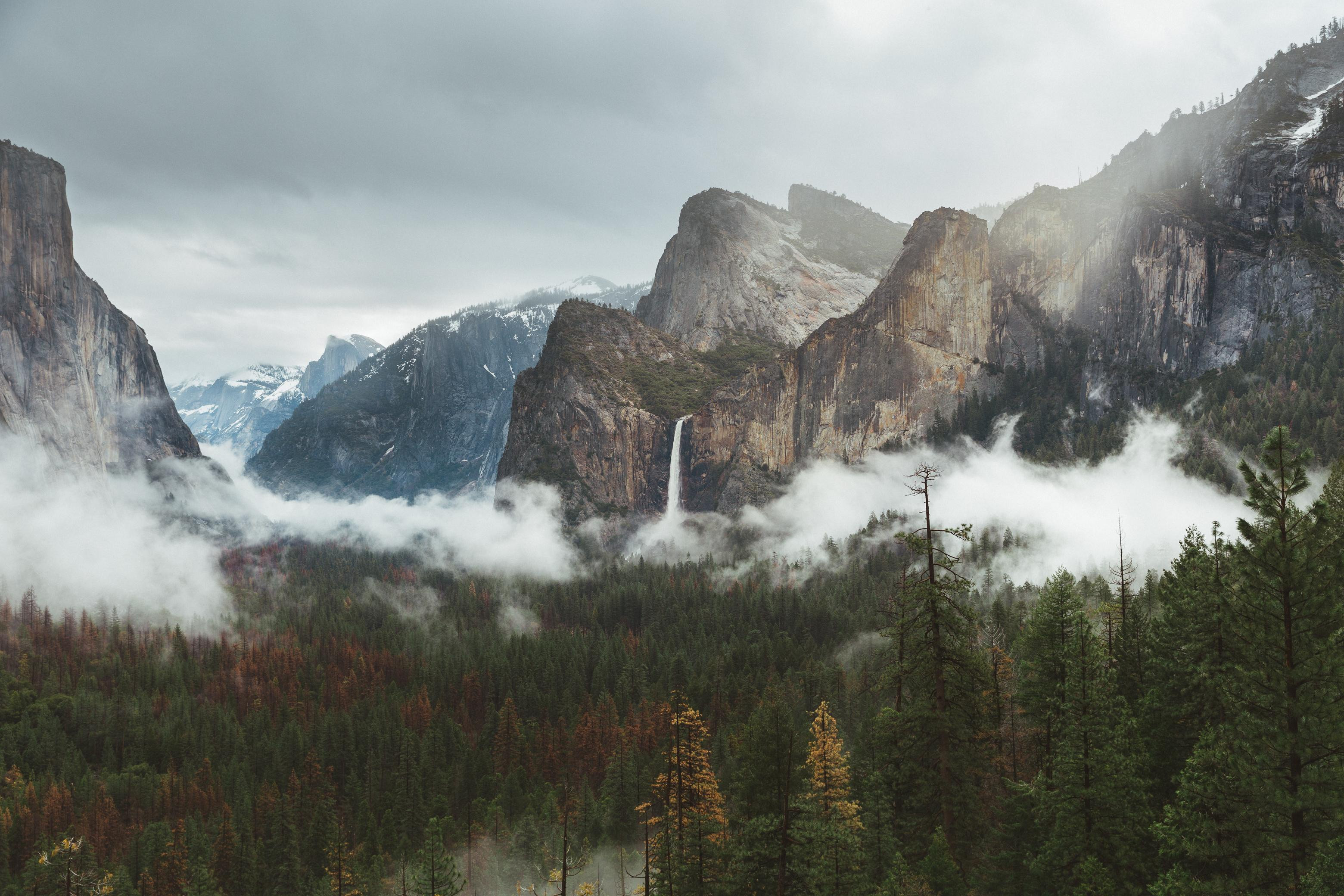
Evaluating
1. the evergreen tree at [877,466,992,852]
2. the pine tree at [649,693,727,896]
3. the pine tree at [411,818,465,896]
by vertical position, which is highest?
the evergreen tree at [877,466,992,852]

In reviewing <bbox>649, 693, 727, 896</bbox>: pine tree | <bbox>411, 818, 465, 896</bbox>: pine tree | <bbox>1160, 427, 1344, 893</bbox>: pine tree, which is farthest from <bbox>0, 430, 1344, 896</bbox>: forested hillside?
<bbox>411, 818, 465, 896</bbox>: pine tree

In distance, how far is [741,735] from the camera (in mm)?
56094

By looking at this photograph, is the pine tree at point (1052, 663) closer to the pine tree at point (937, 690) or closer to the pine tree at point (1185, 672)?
the pine tree at point (937, 690)

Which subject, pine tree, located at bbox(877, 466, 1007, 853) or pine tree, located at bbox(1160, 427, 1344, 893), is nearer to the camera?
pine tree, located at bbox(1160, 427, 1344, 893)

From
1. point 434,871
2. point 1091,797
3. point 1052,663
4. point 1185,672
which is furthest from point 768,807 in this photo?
point 434,871

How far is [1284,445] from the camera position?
827 inches

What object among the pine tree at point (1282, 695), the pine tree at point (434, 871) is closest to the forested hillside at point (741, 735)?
the pine tree at point (1282, 695)

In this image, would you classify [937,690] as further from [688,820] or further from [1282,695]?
[1282,695]

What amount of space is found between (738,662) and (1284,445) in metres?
113

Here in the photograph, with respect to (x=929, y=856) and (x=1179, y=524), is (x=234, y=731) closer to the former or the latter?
(x=929, y=856)

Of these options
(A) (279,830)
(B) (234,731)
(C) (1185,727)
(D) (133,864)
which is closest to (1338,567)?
(C) (1185,727)

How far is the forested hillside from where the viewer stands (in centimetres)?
2284

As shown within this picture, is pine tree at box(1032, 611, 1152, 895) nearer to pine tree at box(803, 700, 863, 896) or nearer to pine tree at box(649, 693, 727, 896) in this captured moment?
pine tree at box(803, 700, 863, 896)

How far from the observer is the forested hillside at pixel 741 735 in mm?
22844
